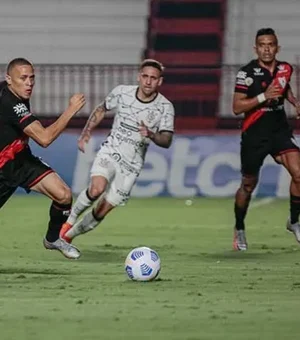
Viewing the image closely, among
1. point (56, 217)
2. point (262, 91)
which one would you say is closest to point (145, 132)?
point (56, 217)

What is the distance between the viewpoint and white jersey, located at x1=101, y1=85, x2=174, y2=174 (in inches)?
526

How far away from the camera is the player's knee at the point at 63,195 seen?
38.3 feet

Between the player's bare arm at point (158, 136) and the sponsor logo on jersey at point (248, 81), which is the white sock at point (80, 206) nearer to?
the player's bare arm at point (158, 136)

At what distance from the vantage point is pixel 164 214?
17812 millimetres

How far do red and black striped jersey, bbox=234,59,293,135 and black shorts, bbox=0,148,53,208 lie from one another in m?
2.57

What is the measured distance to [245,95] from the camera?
1334 cm

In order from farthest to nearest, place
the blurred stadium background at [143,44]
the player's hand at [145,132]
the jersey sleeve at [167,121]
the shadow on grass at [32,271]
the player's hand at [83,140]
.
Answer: the blurred stadium background at [143,44]
the jersey sleeve at [167,121]
the player's hand at [83,140]
the player's hand at [145,132]
the shadow on grass at [32,271]

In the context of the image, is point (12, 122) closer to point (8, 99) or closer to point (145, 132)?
point (8, 99)

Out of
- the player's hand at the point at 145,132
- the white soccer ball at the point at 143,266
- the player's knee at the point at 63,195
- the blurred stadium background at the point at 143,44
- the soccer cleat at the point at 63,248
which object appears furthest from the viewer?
the blurred stadium background at the point at 143,44

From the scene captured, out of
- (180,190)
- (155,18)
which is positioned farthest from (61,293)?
(155,18)

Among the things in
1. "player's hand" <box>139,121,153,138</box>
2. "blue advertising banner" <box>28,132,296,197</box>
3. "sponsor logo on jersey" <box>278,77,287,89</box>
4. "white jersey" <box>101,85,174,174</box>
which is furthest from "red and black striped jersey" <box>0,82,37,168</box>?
"blue advertising banner" <box>28,132,296,197</box>

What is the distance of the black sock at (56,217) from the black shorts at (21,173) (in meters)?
0.37

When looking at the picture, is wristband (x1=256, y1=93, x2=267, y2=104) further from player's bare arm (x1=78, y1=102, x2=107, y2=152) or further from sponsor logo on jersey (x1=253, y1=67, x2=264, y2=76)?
player's bare arm (x1=78, y1=102, x2=107, y2=152)

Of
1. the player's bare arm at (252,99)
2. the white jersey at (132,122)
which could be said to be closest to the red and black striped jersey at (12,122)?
the white jersey at (132,122)
